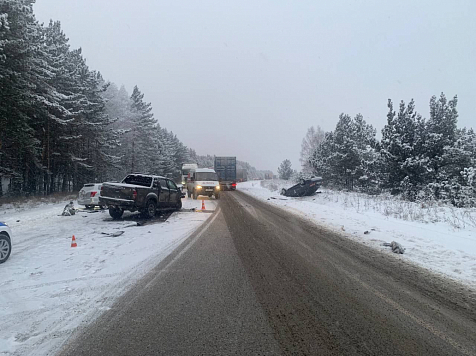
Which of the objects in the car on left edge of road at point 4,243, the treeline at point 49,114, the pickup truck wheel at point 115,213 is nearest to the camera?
the car on left edge of road at point 4,243

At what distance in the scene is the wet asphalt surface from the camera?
2939 millimetres

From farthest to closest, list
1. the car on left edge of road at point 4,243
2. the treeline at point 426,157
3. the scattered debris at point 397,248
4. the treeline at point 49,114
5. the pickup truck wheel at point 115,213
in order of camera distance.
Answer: the treeline at point 426,157 < the treeline at point 49,114 < the pickup truck wheel at point 115,213 < the scattered debris at point 397,248 < the car on left edge of road at point 4,243

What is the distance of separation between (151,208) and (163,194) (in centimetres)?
121

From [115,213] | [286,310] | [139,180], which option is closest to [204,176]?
[139,180]

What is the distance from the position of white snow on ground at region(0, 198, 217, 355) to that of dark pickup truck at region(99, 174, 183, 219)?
1290mm

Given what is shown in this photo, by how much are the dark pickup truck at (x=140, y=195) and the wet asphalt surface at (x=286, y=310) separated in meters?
5.90

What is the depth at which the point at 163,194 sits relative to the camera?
13633 mm

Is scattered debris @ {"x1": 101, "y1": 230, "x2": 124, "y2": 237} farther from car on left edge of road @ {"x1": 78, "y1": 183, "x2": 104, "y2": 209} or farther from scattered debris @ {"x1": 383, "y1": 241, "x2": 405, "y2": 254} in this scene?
scattered debris @ {"x1": 383, "y1": 241, "x2": 405, "y2": 254}

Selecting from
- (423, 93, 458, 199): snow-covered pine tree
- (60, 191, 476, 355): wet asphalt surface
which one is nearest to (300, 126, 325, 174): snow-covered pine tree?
(423, 93, 458, 199): snow-covered pine tree

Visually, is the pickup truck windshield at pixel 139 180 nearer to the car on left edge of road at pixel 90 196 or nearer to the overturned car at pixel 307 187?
the car on left edge of road at pixel 90 196

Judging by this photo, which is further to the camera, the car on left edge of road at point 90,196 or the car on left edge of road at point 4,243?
the car on left edge of road at point 90,196

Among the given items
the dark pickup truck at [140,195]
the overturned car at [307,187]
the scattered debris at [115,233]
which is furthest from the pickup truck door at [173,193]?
the overturned car at [307,187]

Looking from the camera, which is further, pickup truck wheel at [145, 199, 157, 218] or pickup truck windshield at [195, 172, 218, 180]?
pickup truck windshield at [195, 172, 218, 180]

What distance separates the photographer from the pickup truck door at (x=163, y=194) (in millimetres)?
13430
